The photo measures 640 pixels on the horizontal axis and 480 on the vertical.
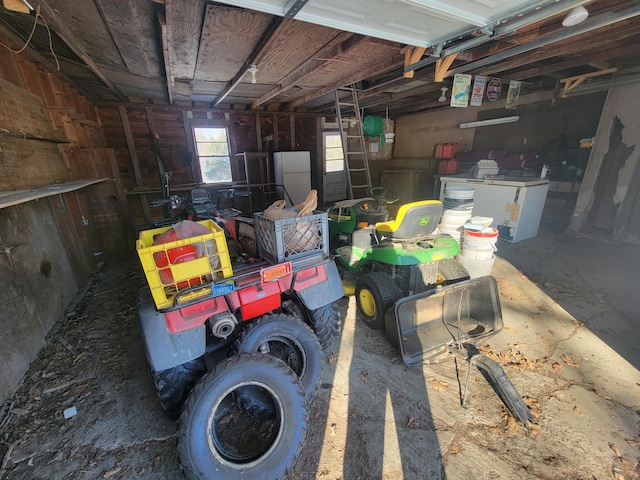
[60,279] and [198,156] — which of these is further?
[198,156]

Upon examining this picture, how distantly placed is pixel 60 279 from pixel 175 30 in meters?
2.68

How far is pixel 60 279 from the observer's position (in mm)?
2691

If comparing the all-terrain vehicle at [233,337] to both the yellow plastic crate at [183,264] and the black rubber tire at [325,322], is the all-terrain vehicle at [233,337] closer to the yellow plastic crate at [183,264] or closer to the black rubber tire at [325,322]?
the yellow plastic crate at [183,264]

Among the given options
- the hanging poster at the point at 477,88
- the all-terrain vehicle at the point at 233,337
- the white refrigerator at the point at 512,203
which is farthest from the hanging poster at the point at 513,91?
the all-terrain vehicle at the point at 233,337

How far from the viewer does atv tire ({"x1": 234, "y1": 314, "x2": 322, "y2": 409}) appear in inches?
60.5

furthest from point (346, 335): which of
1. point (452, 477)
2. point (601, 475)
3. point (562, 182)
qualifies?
point (562, 182)

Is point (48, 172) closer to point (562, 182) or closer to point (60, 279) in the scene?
point (60, 279)

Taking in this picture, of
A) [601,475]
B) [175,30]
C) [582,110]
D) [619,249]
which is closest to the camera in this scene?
[601,475]

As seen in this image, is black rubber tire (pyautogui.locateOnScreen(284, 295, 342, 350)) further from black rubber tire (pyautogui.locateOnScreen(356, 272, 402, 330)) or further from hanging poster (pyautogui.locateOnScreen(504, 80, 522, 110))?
hanging poster (pyautogui.locateOnScreen(504, 80, 522, 110))

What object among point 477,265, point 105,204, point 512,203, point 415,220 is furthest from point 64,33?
point 512,203

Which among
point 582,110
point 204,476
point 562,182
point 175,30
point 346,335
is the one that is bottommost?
point 346,335

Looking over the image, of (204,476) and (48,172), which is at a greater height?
(48,172)

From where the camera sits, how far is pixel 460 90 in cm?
331

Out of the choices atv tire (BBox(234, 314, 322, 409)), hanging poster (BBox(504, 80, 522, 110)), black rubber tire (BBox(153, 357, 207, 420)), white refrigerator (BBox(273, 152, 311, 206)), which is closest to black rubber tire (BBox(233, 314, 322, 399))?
atv tire (BBox(234, 314, 322, 409))
